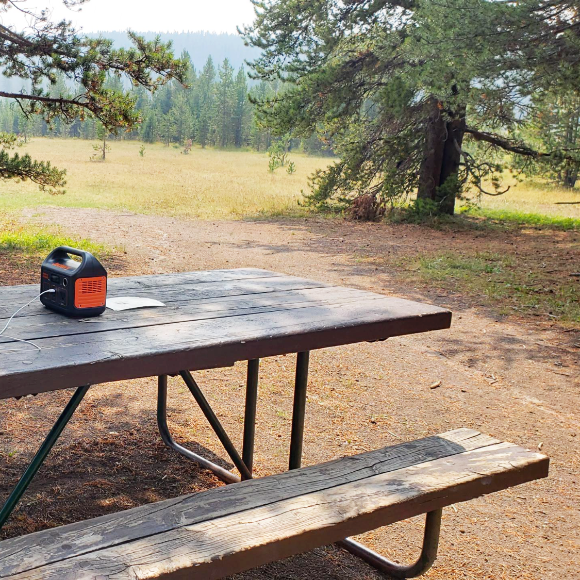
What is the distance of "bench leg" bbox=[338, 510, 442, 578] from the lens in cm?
247

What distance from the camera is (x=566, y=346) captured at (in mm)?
6262

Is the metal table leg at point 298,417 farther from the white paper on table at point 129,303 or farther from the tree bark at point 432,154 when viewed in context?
the tree bark at point 432,154

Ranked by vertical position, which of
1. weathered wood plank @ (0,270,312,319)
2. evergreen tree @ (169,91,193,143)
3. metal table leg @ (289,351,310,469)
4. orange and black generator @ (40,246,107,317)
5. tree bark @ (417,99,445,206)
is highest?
evergreen tree @ (169,91,193,143)

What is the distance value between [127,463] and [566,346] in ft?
14.0

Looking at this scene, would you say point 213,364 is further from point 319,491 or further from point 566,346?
point 566,346

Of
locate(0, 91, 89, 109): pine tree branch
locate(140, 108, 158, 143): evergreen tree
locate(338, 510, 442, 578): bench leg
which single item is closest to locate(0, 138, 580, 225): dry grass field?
locate(0, 91, 89, 109): pine tree branch

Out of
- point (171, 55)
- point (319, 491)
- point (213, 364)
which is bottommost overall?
point (319, 491)

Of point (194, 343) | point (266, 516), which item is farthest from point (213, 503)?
point (194, 343)

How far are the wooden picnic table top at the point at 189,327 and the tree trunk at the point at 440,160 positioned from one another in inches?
478

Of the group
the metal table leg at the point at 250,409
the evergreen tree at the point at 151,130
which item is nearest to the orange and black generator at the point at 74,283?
the metal table leg at the point at 250,409

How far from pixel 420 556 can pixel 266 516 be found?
80 cm

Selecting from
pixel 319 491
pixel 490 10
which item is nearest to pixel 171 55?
pixel 490 10

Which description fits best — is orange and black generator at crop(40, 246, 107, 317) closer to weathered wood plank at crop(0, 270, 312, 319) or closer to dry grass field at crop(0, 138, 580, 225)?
weathered wood plank at crop(0, 270, 312, 319)

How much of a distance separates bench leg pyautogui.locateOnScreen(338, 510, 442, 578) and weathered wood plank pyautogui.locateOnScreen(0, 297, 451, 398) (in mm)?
707
